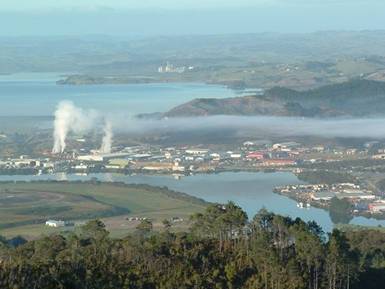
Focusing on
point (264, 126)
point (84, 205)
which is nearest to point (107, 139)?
point (264, 126)

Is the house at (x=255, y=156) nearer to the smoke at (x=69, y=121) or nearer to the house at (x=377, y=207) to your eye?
the smoke at (x=69, y=121)

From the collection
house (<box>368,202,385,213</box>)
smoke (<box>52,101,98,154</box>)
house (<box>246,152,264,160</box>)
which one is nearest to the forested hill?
smoke (<box>52,101,98,154</box>)

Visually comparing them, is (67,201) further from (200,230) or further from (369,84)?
(369,84)

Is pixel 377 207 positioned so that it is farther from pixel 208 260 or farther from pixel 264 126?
pixel 264 126

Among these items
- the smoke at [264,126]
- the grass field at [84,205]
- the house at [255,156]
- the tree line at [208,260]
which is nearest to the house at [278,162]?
the house at [255,156]

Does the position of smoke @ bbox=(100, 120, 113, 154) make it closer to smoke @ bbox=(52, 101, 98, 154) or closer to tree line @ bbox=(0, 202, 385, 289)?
smoke @ bbox=(52, 101, 98, 154)

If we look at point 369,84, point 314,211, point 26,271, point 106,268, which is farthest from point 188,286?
point 369,84
